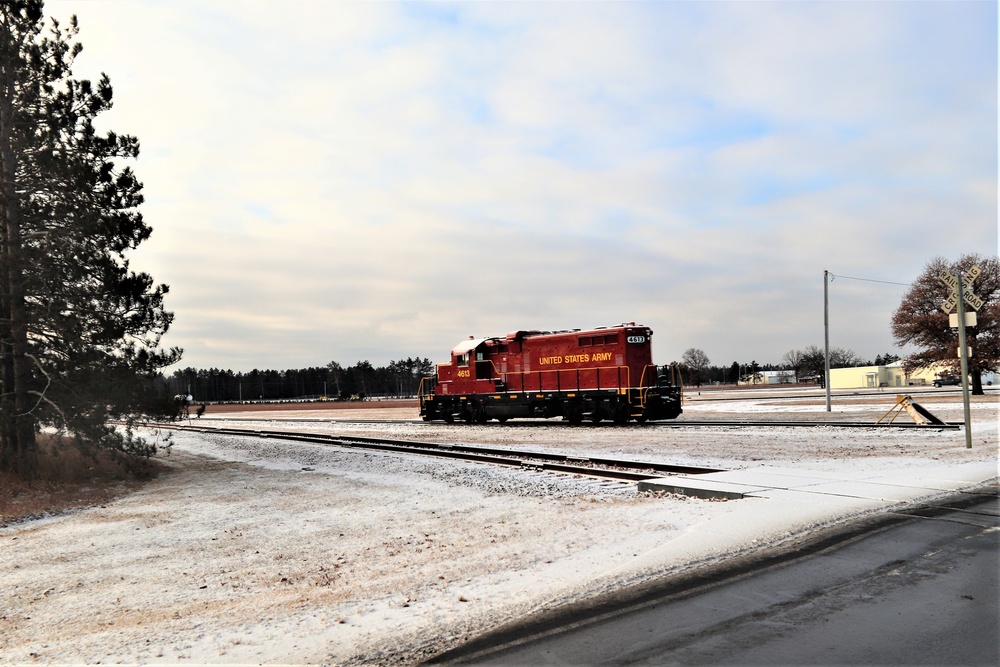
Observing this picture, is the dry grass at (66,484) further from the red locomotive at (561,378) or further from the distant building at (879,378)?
the distant building at (879,378)

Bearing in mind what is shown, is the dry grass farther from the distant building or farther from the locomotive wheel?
the distant building

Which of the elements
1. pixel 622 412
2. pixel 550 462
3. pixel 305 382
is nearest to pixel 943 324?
pixel 622 412

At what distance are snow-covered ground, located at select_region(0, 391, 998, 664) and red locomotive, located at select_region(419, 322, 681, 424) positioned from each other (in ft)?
38.4

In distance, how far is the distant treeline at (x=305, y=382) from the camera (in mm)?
154875

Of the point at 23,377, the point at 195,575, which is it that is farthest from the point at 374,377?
the point at 195,575

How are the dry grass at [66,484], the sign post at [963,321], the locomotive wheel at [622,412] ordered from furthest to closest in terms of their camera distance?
1. the locomotive wheel at [622,412]
2. the sign post at [963,321]
3. the dry grass at [66,484]

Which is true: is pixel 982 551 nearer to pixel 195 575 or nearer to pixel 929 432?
pixel 195 575

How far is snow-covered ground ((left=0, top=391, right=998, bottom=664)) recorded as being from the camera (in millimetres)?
5738

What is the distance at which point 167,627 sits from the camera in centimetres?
605

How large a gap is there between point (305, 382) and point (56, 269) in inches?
5826

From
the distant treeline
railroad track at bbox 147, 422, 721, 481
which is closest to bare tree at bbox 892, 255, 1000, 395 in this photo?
railroad track at bbox 147, 422, 721, 481

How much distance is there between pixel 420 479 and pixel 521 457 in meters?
3.73

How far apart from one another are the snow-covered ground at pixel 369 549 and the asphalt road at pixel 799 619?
55 cm

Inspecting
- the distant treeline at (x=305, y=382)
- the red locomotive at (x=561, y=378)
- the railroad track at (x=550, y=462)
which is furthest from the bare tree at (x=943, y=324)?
the distant treeline at (x=305, y=382)
